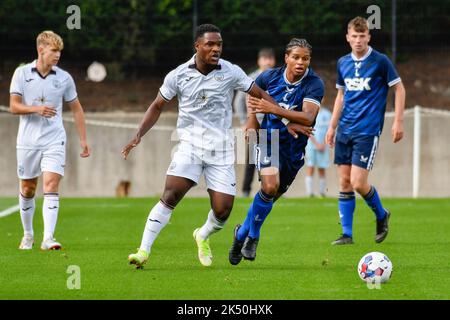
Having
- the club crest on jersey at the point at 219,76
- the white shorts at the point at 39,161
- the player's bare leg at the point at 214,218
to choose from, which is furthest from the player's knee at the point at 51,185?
the club crest on jersey at the point at 219,76

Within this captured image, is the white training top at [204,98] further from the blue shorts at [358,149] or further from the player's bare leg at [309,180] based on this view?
the player's bare leg at [309,180]

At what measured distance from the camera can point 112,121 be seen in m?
21.8

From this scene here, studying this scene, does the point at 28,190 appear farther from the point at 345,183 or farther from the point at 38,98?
the point at 345,183


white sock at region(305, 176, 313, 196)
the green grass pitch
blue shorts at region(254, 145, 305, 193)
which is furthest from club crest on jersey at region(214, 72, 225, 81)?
white sock at region(305, 176, 313, 196)

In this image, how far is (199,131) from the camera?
32.7 feet

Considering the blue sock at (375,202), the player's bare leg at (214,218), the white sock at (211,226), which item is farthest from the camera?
the blue sock at (375,202)

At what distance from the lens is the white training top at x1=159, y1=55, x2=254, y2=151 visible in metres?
9.88

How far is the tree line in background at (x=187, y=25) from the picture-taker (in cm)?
2198

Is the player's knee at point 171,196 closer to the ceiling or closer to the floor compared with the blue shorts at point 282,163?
closer to the floor

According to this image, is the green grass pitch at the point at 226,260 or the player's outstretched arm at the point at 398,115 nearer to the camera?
the green grass pitch at the point at 226,260

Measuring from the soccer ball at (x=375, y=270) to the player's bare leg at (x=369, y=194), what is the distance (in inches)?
120

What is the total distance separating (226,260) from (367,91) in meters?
2.67

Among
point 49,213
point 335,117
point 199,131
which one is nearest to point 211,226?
point 199,131

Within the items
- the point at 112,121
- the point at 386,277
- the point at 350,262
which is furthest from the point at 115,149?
the point at 386,277
